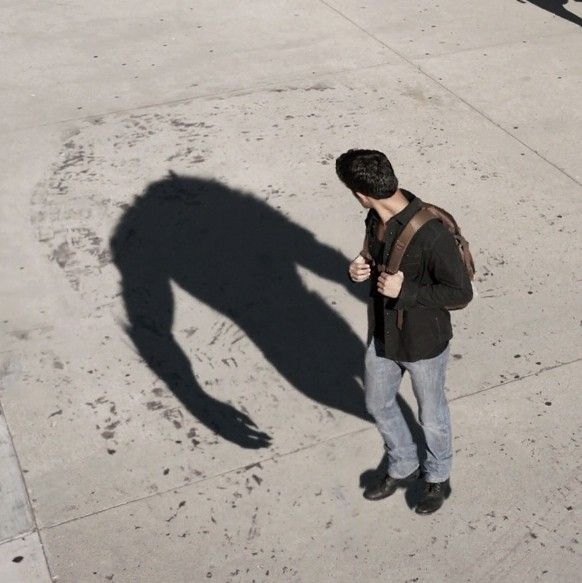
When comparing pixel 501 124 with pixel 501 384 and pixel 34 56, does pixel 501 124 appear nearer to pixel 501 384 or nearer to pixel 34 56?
→ pixel 501 384

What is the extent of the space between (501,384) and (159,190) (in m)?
2.81

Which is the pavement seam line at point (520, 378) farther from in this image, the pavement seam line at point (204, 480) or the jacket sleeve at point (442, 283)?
the jacket sleeve at point (442, 283)

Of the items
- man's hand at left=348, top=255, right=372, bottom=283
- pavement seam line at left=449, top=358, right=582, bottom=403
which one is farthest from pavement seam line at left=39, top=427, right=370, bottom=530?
man's hand at left=348, top=255, right=372, bottom=283

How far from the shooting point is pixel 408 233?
12.4 feet

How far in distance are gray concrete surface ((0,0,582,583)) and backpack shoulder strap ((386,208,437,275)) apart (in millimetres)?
1277

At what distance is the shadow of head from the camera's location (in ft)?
17.2

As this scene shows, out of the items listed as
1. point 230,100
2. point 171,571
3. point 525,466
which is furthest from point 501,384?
point 230,100

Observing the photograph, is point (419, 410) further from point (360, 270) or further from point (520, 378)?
point (520, 378)

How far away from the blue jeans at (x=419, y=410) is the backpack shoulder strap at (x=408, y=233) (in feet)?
1.49

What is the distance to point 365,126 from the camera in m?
7.69

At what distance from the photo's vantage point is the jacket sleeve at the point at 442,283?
378 centimetres

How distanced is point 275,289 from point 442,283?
221 centimetres

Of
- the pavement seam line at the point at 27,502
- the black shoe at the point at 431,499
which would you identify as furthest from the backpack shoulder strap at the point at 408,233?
the pavement seam line at the point at 27,502

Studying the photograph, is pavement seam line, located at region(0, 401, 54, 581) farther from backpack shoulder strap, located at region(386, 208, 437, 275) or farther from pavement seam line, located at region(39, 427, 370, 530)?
backpack shoulder strap, located at region(386, 208, 437, 275)
